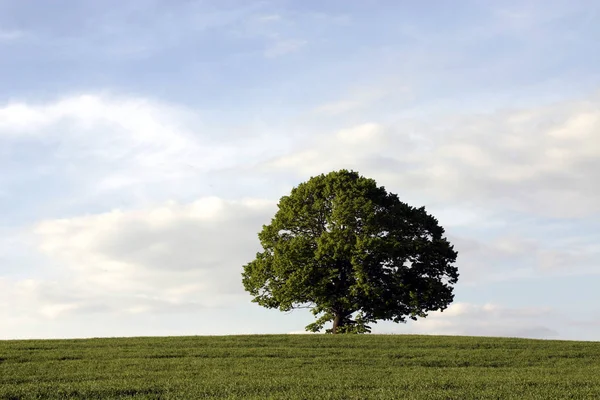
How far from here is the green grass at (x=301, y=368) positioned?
2678 cm

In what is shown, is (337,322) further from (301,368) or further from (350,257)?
(301,368)

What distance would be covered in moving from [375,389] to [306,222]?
1304 inches

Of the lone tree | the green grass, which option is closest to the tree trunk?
the lone tree

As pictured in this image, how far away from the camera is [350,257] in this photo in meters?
56.2

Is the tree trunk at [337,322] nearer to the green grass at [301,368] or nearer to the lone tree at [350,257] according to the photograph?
the lone tree at [350,257]

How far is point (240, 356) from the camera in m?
39.2

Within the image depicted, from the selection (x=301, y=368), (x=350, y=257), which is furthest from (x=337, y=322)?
(x=301, y=368)

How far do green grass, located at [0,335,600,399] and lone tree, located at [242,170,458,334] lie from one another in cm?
706

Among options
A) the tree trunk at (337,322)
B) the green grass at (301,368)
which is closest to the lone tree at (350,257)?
the tree trunk at (337,322)

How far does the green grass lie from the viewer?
26.8 meters

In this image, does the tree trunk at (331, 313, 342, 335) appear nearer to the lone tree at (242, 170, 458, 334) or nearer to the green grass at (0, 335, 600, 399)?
the lone tree at (242, 170, 458, 334)

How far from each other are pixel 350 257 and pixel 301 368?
887 inches

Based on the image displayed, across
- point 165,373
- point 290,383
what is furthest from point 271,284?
point 290,383

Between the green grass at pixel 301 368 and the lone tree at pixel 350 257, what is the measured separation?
7.06 m
